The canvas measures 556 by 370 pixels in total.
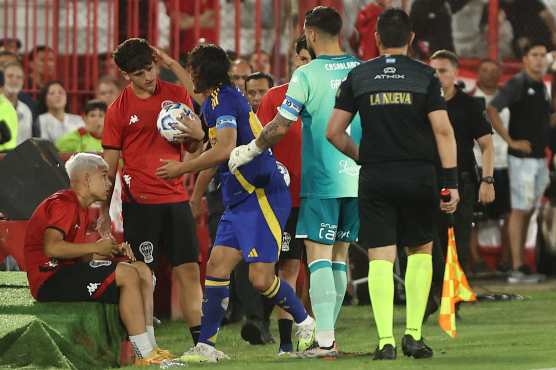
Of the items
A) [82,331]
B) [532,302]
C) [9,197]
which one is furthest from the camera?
[532,302]

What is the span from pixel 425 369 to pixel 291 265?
2229 mm

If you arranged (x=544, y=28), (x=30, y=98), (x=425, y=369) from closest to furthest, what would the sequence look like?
(x=425, y=369) < (x=30, y=98) < (x=544, y=28)

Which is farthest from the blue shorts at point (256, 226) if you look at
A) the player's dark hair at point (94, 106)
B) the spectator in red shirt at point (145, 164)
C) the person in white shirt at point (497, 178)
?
the person in white shirt at point (497, 178)

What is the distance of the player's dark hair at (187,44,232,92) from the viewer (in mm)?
8820

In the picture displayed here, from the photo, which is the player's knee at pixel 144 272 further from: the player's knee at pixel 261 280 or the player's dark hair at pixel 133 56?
the player's dark hair at pixel 133 56

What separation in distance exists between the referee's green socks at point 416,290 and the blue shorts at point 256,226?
814mm

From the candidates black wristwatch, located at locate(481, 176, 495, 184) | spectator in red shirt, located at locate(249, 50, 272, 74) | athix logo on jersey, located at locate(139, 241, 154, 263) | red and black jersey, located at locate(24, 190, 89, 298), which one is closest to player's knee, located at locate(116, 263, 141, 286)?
red and black jersey, located at locate(24, 190, 89, 298)

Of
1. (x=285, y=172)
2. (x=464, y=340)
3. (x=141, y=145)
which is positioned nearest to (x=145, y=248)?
(x=141, y=145)

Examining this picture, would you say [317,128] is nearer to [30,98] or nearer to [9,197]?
[9,197]

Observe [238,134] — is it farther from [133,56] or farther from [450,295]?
[450,295]

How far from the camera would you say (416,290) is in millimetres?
8430

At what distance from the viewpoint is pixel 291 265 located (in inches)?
396

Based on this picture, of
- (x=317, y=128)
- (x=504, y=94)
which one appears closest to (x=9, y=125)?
(x=504, y=94)

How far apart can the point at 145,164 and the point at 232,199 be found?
835 mm
